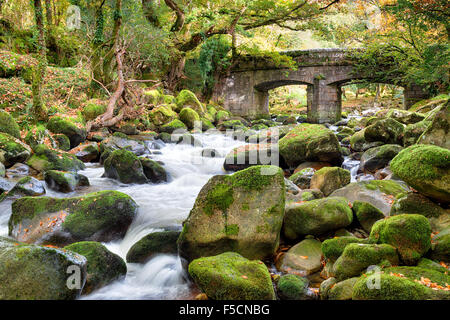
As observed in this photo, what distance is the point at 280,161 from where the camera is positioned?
8.12 m

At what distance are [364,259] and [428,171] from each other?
4.67ft

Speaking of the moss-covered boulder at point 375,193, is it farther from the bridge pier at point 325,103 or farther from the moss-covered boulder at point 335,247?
the bridge pier at point 325,103

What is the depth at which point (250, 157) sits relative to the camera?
26.1 ft

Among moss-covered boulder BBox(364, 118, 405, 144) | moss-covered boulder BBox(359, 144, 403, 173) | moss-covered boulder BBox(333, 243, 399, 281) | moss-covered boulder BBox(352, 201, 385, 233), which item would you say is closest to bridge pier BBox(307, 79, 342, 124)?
moss-covered boulder BBox(364, 118, 405, 144)

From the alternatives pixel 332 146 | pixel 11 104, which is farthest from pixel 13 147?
pixel 332 146

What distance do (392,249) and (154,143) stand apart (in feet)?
29.8

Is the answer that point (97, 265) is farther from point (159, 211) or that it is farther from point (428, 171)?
point (428, 171)

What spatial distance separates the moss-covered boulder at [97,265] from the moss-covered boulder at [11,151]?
4.65 metres

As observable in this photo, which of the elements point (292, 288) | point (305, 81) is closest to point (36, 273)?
point (292, 288)

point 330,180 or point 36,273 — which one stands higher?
point 330,180

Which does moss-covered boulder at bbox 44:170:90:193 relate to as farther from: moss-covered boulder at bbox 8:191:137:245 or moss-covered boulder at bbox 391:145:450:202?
moss-covered boulder at bbox 391:145:450:202

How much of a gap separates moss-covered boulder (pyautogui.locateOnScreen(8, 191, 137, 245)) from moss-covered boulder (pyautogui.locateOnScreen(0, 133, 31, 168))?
9.92ft

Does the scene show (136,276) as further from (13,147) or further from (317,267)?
(13,147)

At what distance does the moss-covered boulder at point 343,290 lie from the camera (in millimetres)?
2658
